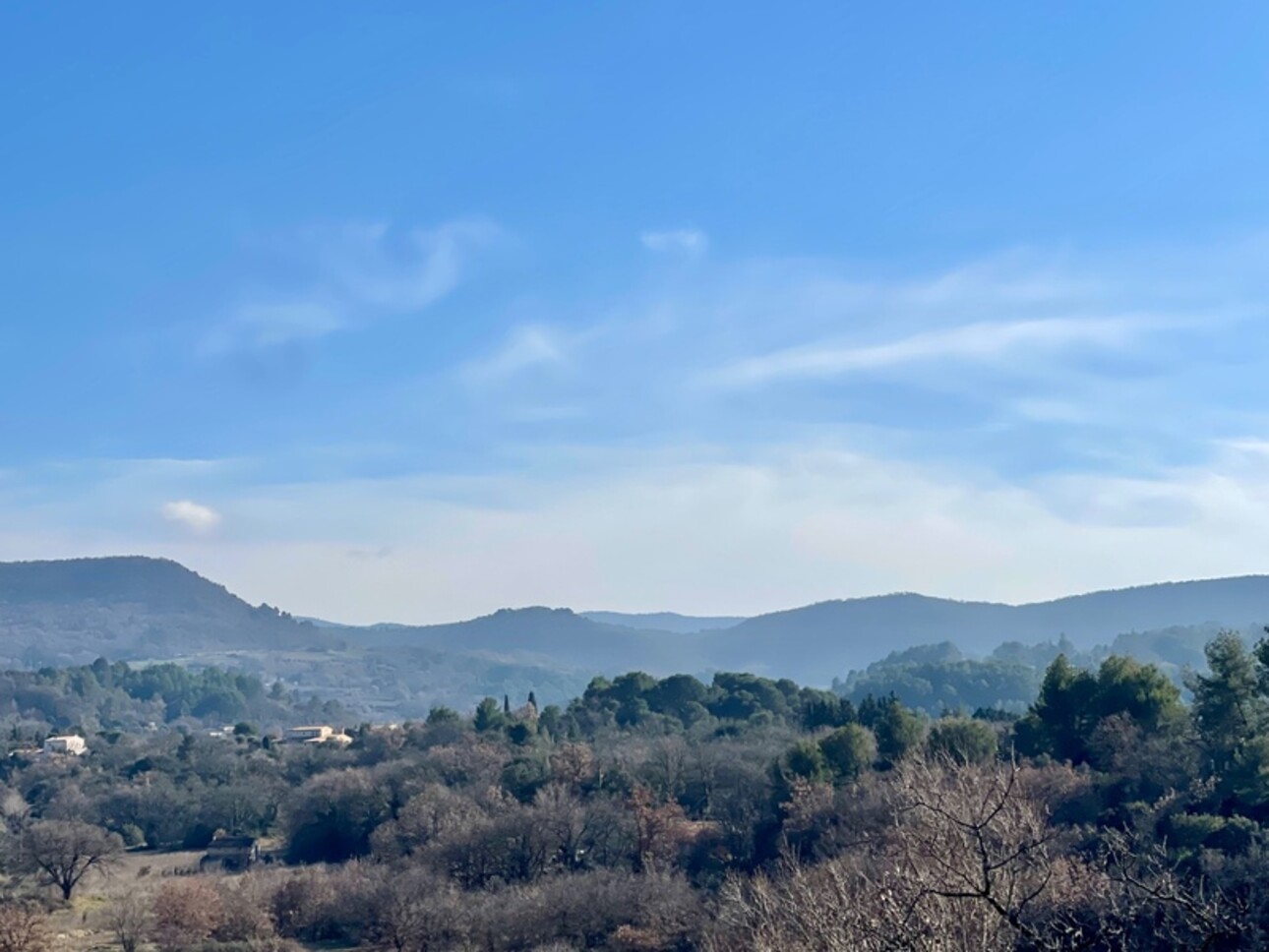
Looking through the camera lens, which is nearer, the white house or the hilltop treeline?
the white house

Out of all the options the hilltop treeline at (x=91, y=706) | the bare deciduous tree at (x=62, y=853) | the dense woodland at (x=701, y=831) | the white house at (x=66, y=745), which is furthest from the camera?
the hilltop treeline at (x=91, y=706)

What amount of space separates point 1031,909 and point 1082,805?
46.1 feet

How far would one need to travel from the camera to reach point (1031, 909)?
22.8m

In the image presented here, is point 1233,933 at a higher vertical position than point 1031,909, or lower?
higher

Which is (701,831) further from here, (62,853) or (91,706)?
(91,706)

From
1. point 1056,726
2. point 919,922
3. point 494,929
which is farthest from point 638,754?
point 919,922

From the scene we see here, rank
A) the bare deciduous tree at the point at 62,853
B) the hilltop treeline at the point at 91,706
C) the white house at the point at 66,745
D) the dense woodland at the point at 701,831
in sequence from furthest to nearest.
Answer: the hilltop treeline at the point at 91,706, the white house at the point at 66,745, the bare deciduous tree at the point at 62,853, the dense woodland at the point at 701,831

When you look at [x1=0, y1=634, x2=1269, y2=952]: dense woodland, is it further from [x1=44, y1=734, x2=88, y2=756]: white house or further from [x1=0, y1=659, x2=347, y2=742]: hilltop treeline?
[x1=0, y1=659, x2=347, y2=742]: hilltop treeline

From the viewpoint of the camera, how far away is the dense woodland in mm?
25297

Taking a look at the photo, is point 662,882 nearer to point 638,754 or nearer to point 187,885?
point 187,885

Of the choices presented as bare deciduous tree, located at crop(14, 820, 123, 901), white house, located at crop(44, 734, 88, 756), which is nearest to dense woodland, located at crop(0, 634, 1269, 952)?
bare deciduous tree, located at crop(14, 820, 123, 901)

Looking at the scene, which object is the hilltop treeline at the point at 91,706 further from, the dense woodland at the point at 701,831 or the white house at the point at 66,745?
the dense woodland at the point at 701,831

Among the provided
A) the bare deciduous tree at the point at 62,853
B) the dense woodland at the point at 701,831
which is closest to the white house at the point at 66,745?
the dense woodland at the point at 701,831

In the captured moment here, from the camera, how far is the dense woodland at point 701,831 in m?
25.3
